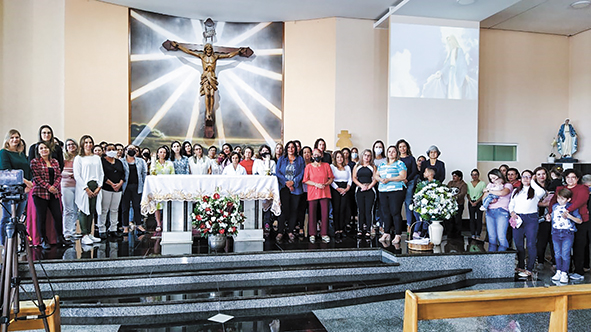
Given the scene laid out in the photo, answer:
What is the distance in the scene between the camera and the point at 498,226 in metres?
5.64

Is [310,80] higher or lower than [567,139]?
higher

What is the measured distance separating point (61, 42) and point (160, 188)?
4.53 meters

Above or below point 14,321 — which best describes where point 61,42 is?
above

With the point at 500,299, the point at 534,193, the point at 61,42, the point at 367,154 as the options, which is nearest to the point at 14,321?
the point at 500,299

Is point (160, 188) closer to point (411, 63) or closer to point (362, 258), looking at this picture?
point (362, 258)

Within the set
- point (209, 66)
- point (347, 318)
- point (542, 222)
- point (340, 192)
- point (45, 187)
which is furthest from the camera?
point (209, 66)

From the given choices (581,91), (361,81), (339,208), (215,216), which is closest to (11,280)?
(215,216)

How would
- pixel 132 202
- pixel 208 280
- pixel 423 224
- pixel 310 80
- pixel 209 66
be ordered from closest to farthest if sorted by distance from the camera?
pixel 208 280 → pixel 423 224 → pixel 132 202 → pixel 209 66 → pixel 310 80

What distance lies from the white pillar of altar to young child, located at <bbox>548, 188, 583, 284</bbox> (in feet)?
15.6

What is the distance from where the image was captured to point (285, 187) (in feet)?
20.1

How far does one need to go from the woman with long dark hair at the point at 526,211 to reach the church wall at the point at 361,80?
13.7 feet

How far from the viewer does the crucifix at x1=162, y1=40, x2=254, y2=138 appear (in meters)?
8.92

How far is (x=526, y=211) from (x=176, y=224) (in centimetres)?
466

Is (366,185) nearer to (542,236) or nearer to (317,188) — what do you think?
(317,188)
